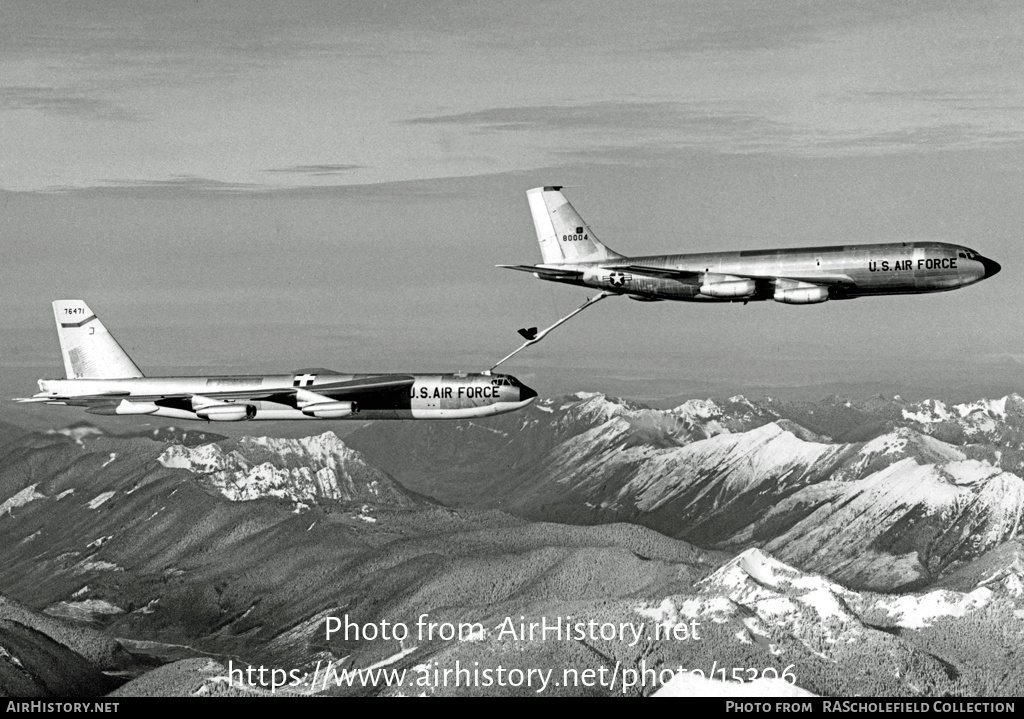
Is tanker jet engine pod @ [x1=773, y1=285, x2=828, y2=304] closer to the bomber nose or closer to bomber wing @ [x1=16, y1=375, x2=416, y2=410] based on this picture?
the bomber nose

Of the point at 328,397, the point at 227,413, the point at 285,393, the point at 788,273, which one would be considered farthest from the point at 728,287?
the point at 227,413

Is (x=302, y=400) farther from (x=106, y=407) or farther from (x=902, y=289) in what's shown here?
(x=902, y=289)

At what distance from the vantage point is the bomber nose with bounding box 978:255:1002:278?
6176 inches

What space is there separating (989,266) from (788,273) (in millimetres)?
20985

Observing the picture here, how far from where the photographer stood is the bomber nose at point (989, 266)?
157m

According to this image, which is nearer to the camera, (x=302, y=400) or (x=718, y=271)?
(x=718, y=271)

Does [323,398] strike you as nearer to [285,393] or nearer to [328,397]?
[328,397]

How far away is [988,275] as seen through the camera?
157500mm

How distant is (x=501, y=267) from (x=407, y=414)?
101 ft

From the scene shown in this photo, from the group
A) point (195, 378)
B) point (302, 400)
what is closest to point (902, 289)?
point (302, 400)

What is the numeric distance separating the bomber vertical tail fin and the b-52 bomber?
218 inches

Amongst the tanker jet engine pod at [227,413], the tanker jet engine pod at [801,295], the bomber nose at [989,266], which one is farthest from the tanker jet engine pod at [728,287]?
the tanker jet engine pod at [227,413]

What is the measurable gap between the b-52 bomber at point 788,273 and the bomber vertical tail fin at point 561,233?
18.1 feet

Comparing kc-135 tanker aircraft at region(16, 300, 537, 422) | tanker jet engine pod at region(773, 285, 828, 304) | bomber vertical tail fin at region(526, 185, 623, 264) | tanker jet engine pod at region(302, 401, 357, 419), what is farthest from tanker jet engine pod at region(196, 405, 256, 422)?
tanker jet engine pod at region(773, 285, 828, 304)
